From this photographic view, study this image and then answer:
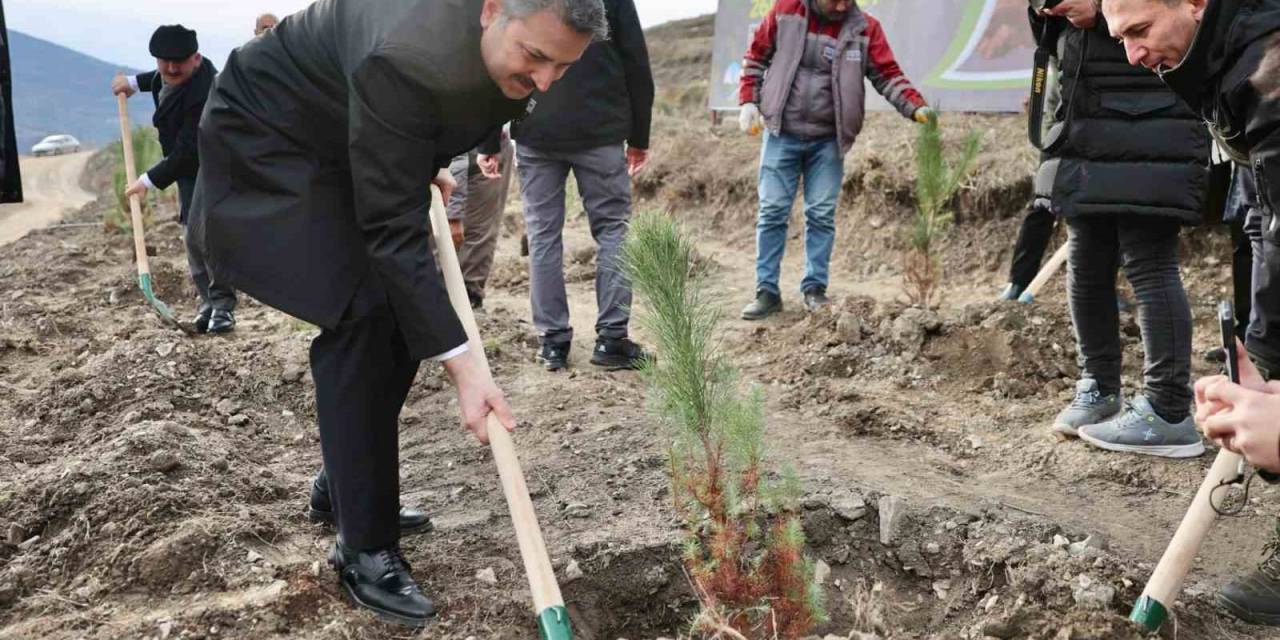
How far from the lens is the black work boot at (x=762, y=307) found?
232 inches

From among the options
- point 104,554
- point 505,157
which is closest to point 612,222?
point 505,157

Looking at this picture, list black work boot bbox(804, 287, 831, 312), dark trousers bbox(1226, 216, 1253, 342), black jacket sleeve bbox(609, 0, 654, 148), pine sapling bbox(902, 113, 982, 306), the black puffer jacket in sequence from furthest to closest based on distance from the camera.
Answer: black work boot bbox(804, 287, 831, 312)
pine sapling bbox(902, 113, 982, 306)
black jacket sleeve bbox(609, 0, 654, 148)
dark trousers bbox(1226, 216, 1253, 342)
the black puffer jacket

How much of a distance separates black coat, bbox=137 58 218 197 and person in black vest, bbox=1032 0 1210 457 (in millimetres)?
4266

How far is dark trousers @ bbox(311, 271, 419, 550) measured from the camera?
2.44 meters

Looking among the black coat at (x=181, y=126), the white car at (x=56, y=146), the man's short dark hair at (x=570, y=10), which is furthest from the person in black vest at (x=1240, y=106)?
the white car at (x=56, y=146)

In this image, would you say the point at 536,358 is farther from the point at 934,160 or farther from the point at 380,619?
the point at 380,619

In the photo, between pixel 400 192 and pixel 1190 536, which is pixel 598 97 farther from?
pixel 1190 536

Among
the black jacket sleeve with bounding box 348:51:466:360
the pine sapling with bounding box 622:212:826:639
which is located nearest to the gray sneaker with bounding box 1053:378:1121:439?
the pine sapling with bounding box 622:212:826:639

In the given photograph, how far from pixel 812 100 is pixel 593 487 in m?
2.94

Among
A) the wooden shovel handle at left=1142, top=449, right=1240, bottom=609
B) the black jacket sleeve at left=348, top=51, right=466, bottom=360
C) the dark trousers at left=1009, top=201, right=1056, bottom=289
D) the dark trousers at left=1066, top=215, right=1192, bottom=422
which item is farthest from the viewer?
the dark trousers at left=1009, top=201, right=1056, bottom=289

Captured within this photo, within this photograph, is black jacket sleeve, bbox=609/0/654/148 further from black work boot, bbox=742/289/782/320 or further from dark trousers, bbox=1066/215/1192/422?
dark trousers, bbox=1066/215/1192/422

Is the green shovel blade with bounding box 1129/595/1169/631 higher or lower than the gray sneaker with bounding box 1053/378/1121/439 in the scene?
higher

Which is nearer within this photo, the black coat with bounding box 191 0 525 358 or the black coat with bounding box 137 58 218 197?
the black coat with bounding box 191 0 525 358

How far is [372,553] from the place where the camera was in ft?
8.42
